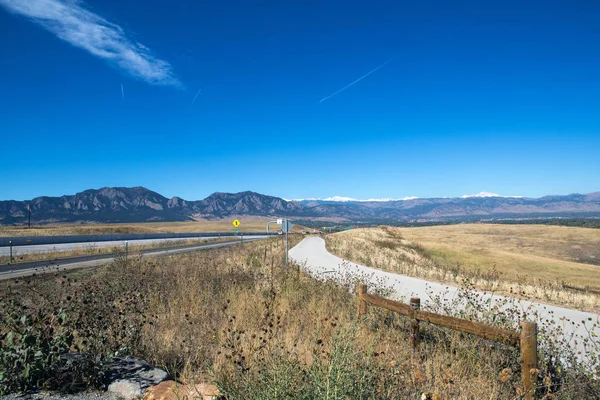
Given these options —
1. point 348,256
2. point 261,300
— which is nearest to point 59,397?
point 261,300

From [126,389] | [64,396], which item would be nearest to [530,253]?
[126,389]

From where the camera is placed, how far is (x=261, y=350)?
17.0 ft

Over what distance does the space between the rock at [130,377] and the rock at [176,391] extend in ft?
0.50

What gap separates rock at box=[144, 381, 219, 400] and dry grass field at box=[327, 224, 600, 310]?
35.7 ft

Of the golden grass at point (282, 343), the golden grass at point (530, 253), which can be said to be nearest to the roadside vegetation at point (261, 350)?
the golden grass at point (282, 343)

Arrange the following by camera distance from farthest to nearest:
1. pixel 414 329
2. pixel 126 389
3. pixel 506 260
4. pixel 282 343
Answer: pixel 506 260
pixel 414 329
pixel 282 343
pixel 126 389

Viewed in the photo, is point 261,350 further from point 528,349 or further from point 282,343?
point 528,349

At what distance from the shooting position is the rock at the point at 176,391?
410 cm

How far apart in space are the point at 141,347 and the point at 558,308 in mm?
13363

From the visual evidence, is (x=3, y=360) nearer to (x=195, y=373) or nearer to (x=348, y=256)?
(x=195, y=373)

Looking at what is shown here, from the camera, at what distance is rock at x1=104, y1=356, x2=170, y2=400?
173 inches

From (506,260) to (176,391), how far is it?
42.6 metres

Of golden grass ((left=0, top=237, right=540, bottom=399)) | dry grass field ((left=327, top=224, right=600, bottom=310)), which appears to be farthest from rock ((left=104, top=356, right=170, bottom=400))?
dry grass field ((left=327, top=224, right=600, bottom=310))

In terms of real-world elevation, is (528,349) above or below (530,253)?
above
